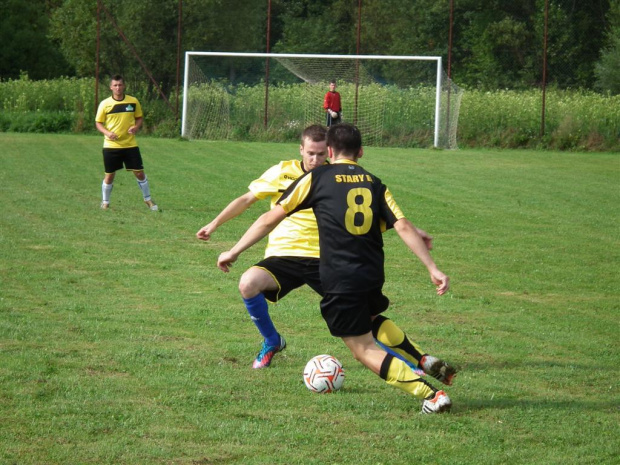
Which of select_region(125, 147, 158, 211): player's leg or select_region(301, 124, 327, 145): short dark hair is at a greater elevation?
select_region(301, 124, 327, 145): short dark hair

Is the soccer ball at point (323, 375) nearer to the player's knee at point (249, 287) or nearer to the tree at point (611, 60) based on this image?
the player's knee at point (249, 287)

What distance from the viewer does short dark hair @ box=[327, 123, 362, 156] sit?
5.03 metres

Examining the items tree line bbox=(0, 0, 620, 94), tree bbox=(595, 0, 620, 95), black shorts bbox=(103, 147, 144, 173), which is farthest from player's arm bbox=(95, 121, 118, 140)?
tree bbox=(595, 0, 620, 95)

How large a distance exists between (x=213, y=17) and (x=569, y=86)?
16.2 metres

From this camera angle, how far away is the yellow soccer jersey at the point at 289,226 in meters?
6.05

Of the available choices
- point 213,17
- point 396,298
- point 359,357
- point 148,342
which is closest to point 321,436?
point 359,357

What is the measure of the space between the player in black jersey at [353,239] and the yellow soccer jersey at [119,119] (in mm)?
9758

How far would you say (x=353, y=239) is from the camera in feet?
16.2

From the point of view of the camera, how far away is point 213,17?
40.0m

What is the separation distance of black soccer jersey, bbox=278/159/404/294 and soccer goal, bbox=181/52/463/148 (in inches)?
930

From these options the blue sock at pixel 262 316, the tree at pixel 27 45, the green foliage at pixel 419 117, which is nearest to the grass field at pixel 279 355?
the blue sock at pixel 262 316

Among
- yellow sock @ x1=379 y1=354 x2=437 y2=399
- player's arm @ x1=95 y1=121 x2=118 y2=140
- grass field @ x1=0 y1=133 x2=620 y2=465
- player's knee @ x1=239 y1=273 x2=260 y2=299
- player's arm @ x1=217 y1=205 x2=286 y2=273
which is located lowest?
grass field @ x1=0 y1=133 x2=620 y2=465

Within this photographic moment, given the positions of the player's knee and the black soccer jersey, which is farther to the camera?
the player's knee

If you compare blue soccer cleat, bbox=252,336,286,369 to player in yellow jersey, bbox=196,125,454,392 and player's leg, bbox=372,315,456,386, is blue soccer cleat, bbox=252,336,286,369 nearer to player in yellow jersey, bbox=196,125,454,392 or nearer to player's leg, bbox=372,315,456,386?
player in yellow jersey, bbox=196,125,454,392
